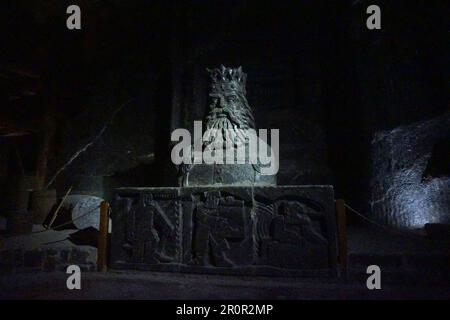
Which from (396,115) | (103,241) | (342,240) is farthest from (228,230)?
(396,115)

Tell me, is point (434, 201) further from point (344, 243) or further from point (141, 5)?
point (141, 5)

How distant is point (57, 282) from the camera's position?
365 cm

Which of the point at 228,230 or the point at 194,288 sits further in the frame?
the point at 228,230

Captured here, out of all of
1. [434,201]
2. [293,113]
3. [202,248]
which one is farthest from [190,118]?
[434,201]

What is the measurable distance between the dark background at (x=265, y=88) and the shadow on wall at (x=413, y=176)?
2 cm

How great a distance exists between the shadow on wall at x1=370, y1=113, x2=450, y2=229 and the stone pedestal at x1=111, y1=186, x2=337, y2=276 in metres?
3.02

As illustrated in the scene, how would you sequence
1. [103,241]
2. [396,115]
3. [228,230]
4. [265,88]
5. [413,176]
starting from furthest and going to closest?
1. [265,88]
2. [396,115]
3. [413,176]
4. [103,241]
5. [228,230]

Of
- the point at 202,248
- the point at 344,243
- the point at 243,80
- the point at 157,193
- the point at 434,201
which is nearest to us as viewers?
the point at 344,243

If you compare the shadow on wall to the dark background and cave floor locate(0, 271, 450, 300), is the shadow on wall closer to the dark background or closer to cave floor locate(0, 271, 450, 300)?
the dark background

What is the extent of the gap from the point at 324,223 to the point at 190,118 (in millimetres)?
5154

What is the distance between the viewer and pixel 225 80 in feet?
16.7

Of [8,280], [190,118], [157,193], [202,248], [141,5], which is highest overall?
[141,5]

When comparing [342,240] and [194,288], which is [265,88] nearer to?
[342,240]

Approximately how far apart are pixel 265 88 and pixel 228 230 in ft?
16.2
